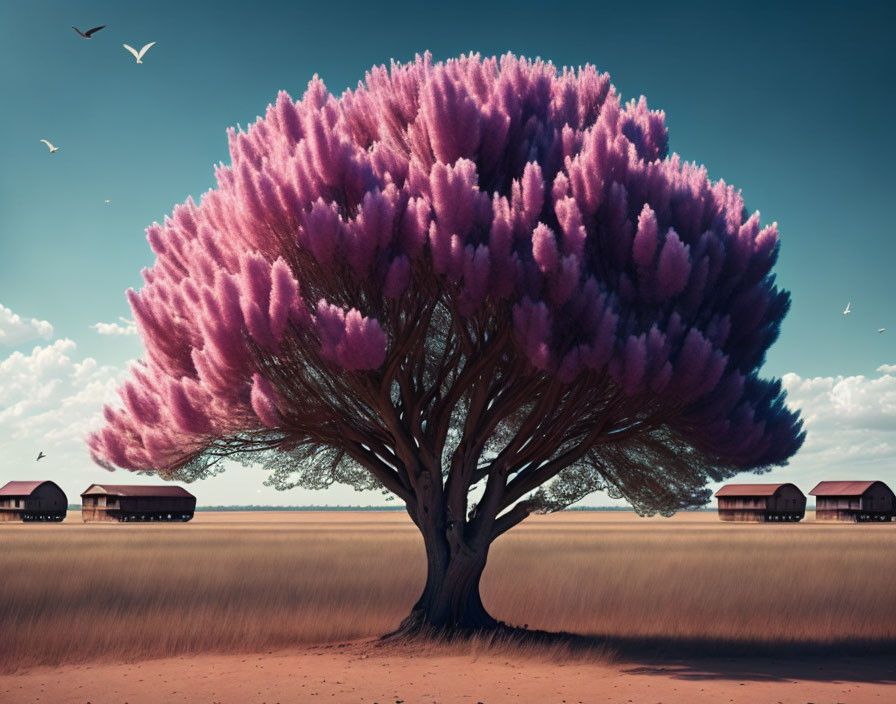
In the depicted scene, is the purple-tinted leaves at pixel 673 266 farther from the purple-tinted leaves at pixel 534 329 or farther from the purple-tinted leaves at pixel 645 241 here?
the purple-tinted leaves at pixel 534 329

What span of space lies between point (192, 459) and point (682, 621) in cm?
1227

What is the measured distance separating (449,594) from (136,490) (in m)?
77.3

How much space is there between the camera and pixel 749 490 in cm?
9488

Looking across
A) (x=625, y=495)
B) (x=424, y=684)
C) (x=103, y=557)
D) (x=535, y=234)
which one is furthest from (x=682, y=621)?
(x=103, y=557)

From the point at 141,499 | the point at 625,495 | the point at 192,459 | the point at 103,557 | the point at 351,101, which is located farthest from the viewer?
the point at 141,499

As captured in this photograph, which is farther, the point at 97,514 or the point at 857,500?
the point at 857,500

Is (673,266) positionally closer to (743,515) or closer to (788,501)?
(788,501)

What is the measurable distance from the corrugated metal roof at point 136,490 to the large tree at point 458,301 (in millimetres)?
72856

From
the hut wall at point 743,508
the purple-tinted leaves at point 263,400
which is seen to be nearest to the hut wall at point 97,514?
the hut wall at point 743,508

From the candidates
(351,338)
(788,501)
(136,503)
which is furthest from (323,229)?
(788,501)

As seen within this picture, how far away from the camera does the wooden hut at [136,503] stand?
86.1 m

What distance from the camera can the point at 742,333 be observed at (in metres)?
16.5

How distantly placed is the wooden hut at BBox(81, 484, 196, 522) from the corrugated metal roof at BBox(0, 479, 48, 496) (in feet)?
17.3

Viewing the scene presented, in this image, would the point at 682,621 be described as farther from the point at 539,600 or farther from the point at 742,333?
the point at 742,333
